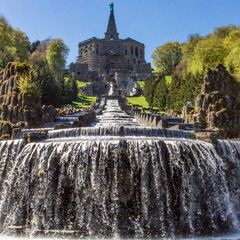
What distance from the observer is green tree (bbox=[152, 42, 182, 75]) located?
16900cm

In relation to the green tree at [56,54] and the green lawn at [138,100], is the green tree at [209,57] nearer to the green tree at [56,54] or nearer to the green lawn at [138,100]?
the green lawn at [138,100]

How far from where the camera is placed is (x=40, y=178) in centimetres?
2884

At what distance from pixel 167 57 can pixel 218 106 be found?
372 feet

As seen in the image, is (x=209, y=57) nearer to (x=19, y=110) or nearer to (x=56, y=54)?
(x=19, y=110)

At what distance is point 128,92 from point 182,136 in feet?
396

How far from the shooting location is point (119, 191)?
1090 inches

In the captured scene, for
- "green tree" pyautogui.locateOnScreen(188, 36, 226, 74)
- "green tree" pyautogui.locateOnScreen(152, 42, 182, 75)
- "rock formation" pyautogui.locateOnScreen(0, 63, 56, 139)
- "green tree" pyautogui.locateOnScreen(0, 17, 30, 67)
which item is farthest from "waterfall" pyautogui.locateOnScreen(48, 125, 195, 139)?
"green tree" pyautogui.locateOnScreen(152, 42, 182, 75)

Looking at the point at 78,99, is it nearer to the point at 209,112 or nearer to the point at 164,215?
the point at 209,112

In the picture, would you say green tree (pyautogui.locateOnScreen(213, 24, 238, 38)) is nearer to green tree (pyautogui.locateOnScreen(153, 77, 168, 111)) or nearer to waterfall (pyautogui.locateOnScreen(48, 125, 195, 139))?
green tree (pyautogui.locateOnScreen(153, 77, 168, 111))

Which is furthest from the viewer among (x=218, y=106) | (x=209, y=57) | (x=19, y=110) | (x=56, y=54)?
(x=56, y=54)

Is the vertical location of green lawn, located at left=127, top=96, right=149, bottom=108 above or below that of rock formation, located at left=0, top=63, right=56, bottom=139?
below

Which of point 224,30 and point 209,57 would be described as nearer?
point 209,57

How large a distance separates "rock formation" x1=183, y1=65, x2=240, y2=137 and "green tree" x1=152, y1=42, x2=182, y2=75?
100762 mm

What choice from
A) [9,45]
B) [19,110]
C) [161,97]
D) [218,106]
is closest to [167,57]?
[161,97]
